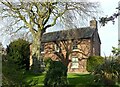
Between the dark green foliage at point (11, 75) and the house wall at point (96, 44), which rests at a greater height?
the house wall at point (96, 44)

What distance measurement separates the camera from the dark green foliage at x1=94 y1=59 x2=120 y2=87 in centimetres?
2027

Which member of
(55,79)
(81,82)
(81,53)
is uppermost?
(81,53)

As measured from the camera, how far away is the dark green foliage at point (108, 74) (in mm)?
20266

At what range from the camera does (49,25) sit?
39031mm

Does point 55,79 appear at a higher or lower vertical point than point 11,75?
lower

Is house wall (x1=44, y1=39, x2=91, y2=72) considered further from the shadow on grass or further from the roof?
the shadow on grass

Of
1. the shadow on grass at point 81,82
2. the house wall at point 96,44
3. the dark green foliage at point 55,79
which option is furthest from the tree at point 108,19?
the house wall at point 96,44

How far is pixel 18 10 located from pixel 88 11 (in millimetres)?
9231

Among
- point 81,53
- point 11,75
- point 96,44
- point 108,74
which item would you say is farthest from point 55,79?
point 96,44

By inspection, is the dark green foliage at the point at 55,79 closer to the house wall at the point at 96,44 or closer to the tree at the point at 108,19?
the tree at the point at 108,19

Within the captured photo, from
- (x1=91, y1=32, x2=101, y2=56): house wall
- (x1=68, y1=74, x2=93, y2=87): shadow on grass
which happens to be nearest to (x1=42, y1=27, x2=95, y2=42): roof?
(x1=91, y1=32, x2=101, y2=56): house wall

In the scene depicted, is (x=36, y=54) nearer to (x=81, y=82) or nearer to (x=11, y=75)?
(x=81, y=82)

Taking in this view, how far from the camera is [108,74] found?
67.2ft

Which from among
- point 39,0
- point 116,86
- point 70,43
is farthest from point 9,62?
point 70,43
